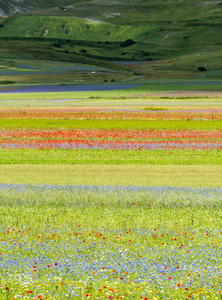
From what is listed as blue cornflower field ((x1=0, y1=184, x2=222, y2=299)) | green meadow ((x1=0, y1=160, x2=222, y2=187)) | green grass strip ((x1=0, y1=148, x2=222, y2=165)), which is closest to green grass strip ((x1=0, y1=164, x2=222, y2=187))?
green meadow ((x1=0, y1=160, x2=222, y2=187))

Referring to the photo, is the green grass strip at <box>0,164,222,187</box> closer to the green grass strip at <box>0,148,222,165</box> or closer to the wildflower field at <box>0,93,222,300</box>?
the wildflower field at <box>0,93,222,300</box>

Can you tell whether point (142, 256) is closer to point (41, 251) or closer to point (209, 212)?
point (41, 251)

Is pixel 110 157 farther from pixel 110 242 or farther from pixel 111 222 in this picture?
pixel 110 242

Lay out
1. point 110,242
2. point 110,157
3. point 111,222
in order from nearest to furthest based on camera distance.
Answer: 1. point 110,242
2. point 111,222
3. point 110,157

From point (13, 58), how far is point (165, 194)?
180 metres

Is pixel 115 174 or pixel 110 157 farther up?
pixel 115 174

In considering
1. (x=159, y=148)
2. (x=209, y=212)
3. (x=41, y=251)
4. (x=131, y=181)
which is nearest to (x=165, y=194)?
(x=209, y=212)

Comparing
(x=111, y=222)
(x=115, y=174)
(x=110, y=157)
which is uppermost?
(x=111, y=222)

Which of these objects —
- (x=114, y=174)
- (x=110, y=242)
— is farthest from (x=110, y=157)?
(x=110, y=242)

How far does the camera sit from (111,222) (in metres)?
14.9

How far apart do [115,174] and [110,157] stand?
6295 millimetres

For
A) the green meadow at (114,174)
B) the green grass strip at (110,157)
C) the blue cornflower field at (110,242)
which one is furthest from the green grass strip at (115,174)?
the blue cornflower field at (110,242)

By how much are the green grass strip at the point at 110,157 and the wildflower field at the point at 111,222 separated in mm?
70

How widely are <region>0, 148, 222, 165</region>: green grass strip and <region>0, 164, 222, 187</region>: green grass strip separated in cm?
177
